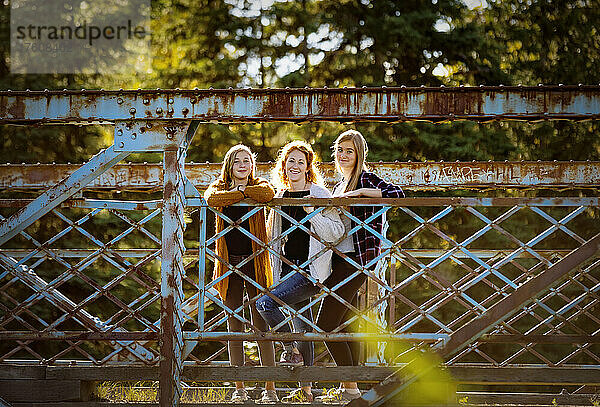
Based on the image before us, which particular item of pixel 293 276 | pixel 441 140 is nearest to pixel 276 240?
pixel 293 276

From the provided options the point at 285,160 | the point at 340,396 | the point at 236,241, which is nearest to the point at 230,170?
the point at 285,160

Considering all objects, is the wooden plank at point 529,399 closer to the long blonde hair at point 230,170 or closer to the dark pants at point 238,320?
the dark pants at point 238,320

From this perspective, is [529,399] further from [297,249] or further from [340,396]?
[297,249]

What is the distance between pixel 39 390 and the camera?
492cm

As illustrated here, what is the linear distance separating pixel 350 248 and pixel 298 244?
398 mm

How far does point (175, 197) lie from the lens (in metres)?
4.49

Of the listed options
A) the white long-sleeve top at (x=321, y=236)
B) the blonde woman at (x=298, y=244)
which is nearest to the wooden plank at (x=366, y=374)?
the blonde woman at (x=298, y=244)

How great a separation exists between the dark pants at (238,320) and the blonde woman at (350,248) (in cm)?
44

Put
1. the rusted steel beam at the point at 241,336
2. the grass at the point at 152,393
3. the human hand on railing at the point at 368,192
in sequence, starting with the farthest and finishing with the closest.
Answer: the grass at the point at 152,393
the human hand on railing at the point at 368,192
the rusted steel beam at the point at 241,336

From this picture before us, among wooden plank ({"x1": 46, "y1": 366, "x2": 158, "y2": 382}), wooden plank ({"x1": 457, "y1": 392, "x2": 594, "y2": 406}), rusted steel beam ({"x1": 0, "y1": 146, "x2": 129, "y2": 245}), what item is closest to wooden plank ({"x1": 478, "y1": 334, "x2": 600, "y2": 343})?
wooden plank ({"x1": 457, "y1": 392, "x2": 594, "y2": 406})

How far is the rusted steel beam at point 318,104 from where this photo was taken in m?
4.31

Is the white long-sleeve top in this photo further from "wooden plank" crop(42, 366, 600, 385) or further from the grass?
the grass

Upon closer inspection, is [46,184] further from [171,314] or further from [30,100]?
[171,314]

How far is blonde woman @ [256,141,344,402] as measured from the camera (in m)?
4.66
